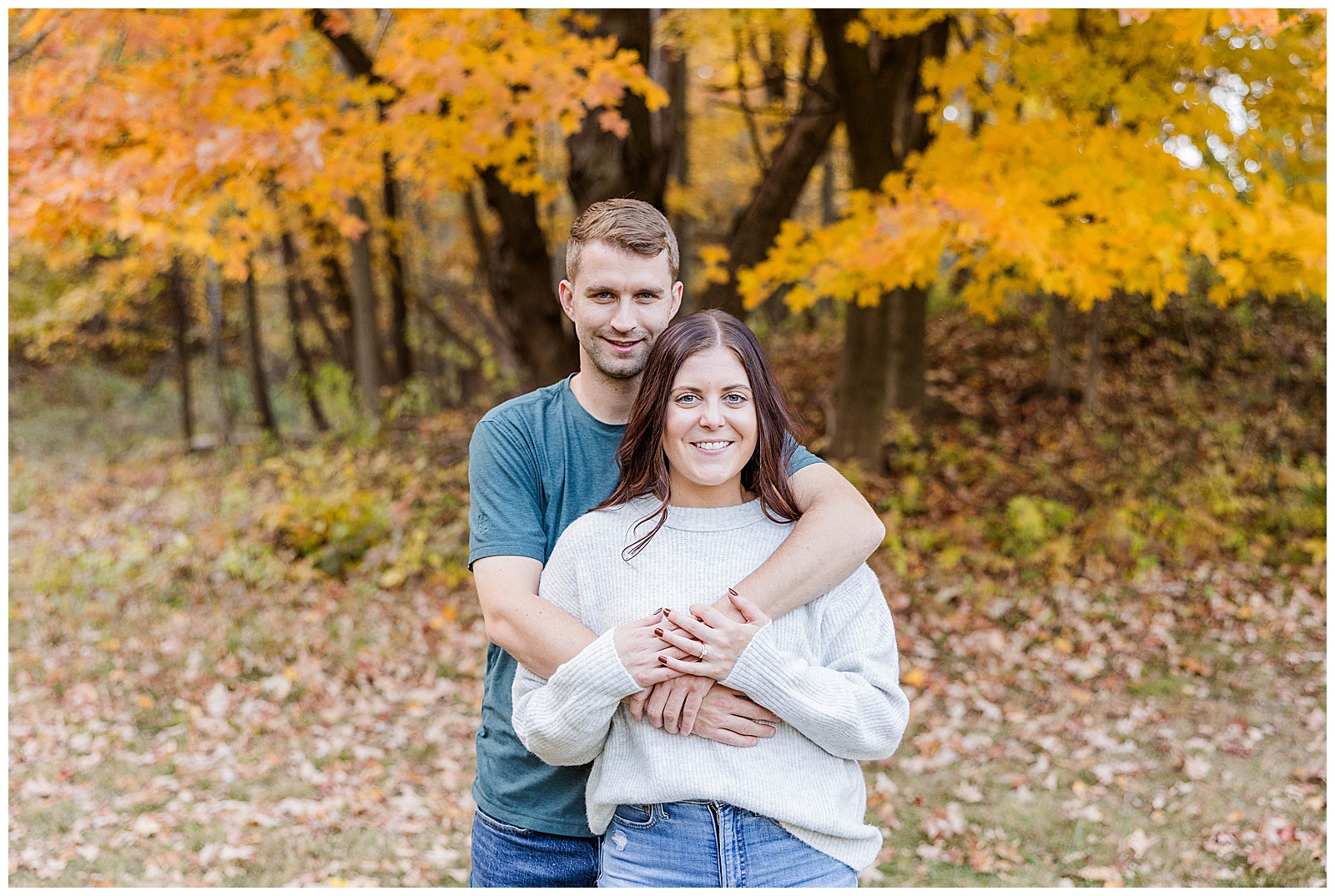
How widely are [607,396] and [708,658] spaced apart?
690 millimetres

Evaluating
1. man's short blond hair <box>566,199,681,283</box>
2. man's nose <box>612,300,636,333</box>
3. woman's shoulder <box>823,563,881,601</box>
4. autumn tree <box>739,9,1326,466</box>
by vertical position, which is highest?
autumn tree <box>739,9,1326,466</box>

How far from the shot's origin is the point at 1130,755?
17.0ft

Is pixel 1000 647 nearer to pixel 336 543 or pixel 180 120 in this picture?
pixel 336 543

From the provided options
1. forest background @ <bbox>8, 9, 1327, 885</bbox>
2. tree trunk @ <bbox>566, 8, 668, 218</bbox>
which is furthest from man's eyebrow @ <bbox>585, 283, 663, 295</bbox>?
tree trunk @ <bbox>566, 8, 668, 218</bbox>

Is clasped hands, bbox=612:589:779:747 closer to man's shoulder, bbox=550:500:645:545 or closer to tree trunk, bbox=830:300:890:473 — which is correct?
man's shoulder, bbox=550:500:645:545

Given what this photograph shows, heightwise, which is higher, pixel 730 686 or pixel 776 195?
pixel 776 195

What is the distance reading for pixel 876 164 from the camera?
286 inches

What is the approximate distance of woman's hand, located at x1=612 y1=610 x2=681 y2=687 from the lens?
1756 millimetres

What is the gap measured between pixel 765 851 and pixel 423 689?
4874mm

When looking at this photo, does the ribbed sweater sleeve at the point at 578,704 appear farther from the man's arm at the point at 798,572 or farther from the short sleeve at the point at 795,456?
the short sleeve at the point at 795,456

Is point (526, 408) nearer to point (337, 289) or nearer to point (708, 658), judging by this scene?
point (708, 658)

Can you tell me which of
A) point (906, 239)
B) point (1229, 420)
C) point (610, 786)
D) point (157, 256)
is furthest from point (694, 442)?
point (157, 256)

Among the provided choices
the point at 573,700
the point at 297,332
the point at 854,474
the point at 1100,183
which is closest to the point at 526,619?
the point at 573,700

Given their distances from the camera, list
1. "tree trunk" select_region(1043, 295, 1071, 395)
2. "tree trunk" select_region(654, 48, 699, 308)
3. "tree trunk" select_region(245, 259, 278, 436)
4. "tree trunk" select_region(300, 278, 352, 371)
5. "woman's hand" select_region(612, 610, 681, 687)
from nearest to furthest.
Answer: "woman's hand" select_region(612, 610, 681, 687) → "tree trunk" select_region(654, 48, 699, 308) → "tree trunk" select_region(1043, 295, 1071, 395) → "tree trunk" select_region(245, 259, 278, 436) → "tree trunk" select_region(300, 278, 352, 371)
